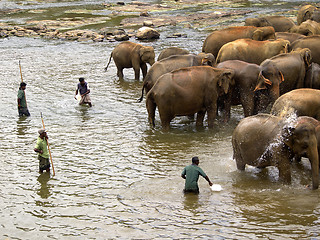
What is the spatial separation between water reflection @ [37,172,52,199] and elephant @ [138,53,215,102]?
4.31m

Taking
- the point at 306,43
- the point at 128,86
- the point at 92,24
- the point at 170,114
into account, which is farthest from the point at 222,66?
the point at 92,24

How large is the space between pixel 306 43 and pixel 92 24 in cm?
1866

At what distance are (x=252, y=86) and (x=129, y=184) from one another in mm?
4330

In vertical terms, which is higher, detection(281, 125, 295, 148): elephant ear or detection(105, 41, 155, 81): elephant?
detection(281, 125, 295, 148): elephant ear

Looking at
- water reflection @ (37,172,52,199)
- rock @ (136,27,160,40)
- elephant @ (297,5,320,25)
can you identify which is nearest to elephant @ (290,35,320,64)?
elephant @ (297,5,320,25)

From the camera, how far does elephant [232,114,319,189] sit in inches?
327

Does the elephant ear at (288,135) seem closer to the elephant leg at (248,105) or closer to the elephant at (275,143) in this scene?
the elephant at (275,143)

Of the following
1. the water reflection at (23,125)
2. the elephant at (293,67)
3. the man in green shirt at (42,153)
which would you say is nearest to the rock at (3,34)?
the water reflection at (23,125)

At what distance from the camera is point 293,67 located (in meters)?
12.9

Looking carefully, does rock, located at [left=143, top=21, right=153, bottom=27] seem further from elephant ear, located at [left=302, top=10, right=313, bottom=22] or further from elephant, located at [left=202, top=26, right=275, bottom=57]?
elephant, located at [left=202, top=26, right=275, bottom=57]

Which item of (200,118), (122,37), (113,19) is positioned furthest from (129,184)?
(113,19)

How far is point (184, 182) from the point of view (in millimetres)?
9320

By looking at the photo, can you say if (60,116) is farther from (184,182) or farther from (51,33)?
(51,33)

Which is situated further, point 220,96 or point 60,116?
point 60,116
